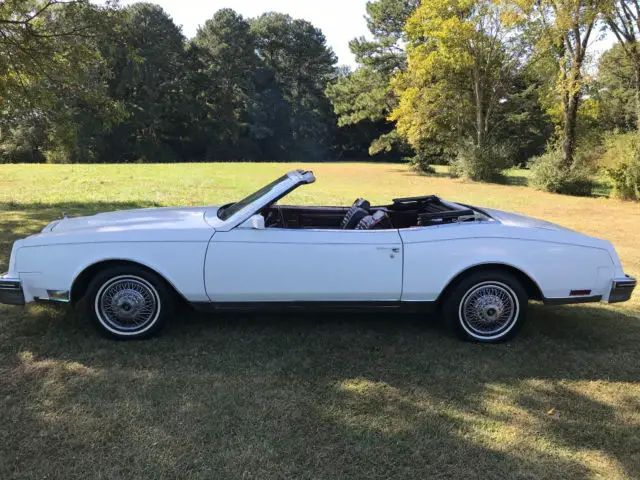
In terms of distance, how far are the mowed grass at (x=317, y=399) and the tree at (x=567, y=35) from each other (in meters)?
16.5

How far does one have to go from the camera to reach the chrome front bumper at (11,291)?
3.76m

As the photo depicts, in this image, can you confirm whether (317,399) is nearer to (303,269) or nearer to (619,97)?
(303,269)

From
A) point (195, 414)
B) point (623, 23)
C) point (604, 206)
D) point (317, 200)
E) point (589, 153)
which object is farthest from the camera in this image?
point (589, 153)

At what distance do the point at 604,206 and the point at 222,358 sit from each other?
14.7 meters

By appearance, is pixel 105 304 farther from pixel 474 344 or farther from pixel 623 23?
pixel 623 23

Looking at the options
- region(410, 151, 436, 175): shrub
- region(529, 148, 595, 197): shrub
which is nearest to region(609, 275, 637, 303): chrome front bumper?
region(529, 148, 595, 197): shrub

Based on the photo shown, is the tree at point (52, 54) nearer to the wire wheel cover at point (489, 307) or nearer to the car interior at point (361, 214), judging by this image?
the car interior at point (361, 214)

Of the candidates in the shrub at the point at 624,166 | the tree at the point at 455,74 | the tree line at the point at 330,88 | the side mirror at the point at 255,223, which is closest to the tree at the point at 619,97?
the tree line at the point at 330,88

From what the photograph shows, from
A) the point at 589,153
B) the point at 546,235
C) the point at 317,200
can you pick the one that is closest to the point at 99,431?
the point at 546,235

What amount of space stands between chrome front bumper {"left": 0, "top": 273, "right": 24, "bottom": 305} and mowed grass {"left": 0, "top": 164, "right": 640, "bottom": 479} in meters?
0.36

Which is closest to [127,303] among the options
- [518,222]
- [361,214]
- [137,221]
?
[137,221]

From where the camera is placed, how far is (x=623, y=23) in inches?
709

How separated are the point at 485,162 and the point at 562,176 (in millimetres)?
5578

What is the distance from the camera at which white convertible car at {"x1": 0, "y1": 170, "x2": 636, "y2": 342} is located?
3.77 meters
